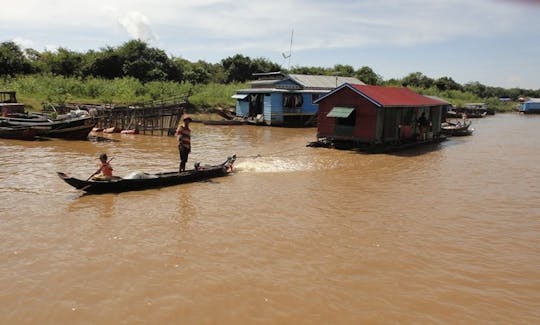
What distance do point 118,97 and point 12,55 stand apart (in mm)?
12397

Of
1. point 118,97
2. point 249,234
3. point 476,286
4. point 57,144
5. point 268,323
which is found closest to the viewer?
point 268,323

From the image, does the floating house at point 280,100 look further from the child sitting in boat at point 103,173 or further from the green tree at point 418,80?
the green tree at point 418,80

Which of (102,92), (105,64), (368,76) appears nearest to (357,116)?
(102,92)

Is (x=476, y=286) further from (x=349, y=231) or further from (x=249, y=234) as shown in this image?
(x=249, y=234)

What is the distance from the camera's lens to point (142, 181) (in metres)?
11.3

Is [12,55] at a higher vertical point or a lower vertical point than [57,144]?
higher

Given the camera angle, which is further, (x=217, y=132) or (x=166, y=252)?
(x=217, y=132)

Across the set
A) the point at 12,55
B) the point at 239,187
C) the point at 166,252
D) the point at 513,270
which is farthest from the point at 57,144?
the point at 12,55

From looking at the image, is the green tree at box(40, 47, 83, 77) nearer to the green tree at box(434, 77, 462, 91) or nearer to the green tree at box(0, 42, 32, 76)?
the green tree at box(0, 42, 32, 76)

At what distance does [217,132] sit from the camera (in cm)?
2709

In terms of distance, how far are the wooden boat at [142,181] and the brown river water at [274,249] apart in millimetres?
282

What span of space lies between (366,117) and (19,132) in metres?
16.6

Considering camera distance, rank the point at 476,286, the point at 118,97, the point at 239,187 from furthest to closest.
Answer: the point at 118,97 < the point at 239,187 < the point at 476,286

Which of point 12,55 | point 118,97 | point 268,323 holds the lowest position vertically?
point 268,323
